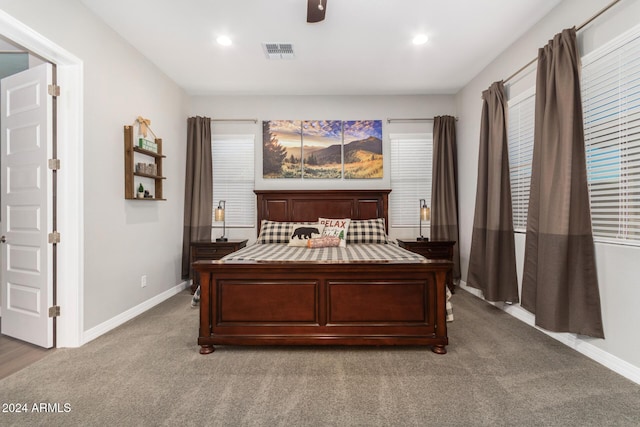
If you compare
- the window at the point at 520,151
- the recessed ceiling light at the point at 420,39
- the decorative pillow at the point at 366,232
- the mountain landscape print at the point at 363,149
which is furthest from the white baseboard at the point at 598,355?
the recessed ceiling light at the point at 420,39

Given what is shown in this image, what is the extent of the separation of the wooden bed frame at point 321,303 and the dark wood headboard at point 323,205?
2066 millimetres

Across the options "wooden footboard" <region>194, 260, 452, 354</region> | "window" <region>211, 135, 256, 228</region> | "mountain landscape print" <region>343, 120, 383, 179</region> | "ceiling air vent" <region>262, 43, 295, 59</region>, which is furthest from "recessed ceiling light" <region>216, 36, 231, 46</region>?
"wooden footboard" <region>194, 260, 452, 354</region>

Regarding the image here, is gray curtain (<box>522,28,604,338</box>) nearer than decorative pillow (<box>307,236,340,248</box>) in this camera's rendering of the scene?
Yes

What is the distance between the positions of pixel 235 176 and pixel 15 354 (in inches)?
120

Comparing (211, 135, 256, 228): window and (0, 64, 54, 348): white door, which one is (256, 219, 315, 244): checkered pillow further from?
(0, 64, 54, 348): white door

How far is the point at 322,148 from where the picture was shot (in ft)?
15.0

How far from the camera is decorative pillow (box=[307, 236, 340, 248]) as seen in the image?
3.38 m

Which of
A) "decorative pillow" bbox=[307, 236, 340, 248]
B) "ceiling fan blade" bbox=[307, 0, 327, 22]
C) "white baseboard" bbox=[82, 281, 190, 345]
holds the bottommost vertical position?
"white baseboard" bbox=[82, 281, 190, 345]

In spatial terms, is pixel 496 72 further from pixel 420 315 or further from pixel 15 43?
pixel 15 43

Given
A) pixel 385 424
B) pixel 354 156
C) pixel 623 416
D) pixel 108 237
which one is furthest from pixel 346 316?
pixel 354 156

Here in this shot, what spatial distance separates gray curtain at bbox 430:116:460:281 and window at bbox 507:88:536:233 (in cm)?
111

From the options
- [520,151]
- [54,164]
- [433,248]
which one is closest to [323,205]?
[433,248]

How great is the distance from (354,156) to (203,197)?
2370 mm

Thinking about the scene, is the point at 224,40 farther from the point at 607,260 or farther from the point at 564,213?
the point at 607,260
